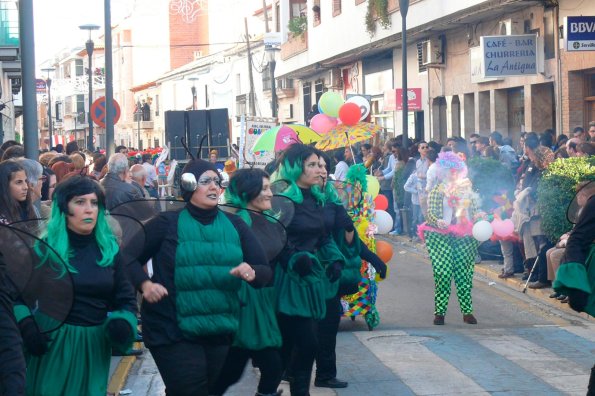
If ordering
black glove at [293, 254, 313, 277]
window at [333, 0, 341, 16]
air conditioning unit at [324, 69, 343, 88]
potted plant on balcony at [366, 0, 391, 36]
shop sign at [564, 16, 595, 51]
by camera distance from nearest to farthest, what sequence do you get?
black glove at [293, 254, 313, 277] < shop sign at [564, 16, 595, 51] < potted plant on balcony at [366, 0, 391, 36] < window at [333, 0, 341, 16] < air conditioning unit at [324, 69, 343, 88]

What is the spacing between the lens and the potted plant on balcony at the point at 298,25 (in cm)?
3991

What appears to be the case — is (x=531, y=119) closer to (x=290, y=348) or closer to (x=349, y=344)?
(x=349, y=344)

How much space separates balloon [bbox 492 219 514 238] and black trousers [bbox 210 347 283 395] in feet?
21.2

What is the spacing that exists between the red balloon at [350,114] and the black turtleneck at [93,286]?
28.1 ft

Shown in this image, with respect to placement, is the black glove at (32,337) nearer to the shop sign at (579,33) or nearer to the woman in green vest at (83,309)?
the woman in green vest at (83,309)

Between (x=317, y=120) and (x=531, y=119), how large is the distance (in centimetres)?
892

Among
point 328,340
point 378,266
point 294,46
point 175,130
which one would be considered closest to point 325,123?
point 378,266

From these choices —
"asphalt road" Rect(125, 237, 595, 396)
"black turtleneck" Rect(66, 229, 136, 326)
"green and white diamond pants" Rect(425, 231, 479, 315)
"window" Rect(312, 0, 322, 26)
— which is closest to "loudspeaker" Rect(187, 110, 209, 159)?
"window" Rect(312, 0, 322, 26)

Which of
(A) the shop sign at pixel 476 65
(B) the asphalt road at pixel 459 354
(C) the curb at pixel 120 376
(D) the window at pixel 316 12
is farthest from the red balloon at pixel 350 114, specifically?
(D) the window at pixel 316 12

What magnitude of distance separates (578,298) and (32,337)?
295cm

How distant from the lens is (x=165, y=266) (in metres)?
5.86

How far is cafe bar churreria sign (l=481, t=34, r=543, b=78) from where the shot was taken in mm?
21391

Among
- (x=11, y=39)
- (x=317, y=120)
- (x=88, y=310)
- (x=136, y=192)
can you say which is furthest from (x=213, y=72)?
(x=88, y=310)

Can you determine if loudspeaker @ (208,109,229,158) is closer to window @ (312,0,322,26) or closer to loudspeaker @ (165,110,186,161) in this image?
loudspeaker @ (165,110,186,161)
